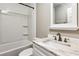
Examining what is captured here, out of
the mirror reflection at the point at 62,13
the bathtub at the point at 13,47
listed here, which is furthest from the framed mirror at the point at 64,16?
the bathtub at the point at 13,47

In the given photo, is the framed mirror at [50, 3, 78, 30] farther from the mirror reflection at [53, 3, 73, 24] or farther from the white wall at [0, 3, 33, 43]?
the white wall at [0, 3, 33, 43]

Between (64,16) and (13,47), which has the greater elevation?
(64,16)

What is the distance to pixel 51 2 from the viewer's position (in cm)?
158

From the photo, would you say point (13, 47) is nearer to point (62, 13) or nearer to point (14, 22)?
point (14, 22)

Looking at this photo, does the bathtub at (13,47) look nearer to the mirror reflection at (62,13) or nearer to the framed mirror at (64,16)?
the framed mirror at (64,16)

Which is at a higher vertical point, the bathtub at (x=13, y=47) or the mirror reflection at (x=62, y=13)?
the mirror reflection at (x=62, y=13)

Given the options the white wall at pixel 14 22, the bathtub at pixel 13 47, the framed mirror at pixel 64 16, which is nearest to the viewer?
the framed mirror at pixel 64 16

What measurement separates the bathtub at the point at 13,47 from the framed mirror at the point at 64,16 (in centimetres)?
87

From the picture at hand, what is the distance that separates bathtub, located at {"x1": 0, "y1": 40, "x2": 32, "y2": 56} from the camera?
5.44 feet

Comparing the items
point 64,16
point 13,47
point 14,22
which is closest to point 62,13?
point 64,16

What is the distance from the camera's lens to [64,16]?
1.32 meters

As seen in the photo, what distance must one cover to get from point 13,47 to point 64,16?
1.34m

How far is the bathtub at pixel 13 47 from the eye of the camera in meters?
1.66

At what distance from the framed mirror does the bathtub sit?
87 centimetres
